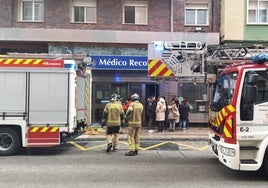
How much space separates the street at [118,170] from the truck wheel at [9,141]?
0.27 meters

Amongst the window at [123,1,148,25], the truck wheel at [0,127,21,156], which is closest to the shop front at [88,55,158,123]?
the window at [123,1,148,25]

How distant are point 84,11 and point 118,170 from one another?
1356 centimetres

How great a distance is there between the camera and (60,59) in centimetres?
1261

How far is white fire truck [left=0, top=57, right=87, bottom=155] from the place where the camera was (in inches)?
484

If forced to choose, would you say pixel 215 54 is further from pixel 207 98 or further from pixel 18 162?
pixel 207 98

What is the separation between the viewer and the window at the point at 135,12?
2209 cm

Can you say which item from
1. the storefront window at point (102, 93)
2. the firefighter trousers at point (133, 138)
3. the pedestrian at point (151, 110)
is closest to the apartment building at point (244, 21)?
the pedestrian at point (151, 110)

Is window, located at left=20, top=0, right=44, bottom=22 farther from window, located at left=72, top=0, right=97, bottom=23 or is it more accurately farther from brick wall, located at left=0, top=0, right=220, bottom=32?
window, located at left=72, top=0, right=97, bottom=23

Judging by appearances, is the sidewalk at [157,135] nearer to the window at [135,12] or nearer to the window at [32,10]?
the window at [135,12]

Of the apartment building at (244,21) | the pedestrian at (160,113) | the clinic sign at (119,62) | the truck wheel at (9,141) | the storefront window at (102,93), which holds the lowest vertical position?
the truck wheel at (9,141)

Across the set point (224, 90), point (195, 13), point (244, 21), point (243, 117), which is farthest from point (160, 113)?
point (243, 117)

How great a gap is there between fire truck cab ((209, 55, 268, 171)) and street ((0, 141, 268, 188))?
0.50 m

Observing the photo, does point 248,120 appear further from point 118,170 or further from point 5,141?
point 5,141

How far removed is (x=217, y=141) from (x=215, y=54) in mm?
2401
